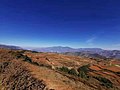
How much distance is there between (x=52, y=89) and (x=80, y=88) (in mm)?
4648

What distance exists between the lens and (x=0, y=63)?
38.3 metres

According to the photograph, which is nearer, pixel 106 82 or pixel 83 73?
pixel 106 82

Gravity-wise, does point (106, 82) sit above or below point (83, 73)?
below

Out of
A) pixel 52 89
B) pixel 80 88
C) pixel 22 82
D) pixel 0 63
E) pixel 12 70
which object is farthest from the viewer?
pixel 0 63

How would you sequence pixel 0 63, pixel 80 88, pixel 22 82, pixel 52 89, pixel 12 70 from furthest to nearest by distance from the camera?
1. pixel 0 63
2. pixel 12 70
3. pixel 22 82
4. pixel 80 88
5. pixel 52 89

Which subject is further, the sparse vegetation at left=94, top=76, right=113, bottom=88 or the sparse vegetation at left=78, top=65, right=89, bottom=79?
the sparse vegetation at left=78, top=65, right=89, bottom=79

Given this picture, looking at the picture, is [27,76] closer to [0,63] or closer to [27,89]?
[27,89]

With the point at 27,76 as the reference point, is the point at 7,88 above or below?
below

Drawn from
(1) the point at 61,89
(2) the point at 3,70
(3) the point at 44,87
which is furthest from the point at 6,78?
(1) the point at 61,89

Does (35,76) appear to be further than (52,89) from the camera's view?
Yes

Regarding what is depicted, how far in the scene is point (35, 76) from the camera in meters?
26.0

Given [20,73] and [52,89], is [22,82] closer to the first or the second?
[20,73]

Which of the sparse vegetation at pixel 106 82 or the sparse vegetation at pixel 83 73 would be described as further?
the sparse vegetation at pixel 83 73

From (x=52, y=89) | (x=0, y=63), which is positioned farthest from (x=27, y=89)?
(x=0, y=63)
